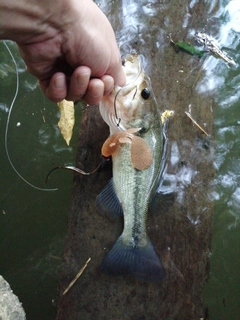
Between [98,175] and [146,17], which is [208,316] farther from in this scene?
[146,17]

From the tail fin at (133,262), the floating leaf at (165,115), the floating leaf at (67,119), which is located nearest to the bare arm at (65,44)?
the floating leaf at (67,119)

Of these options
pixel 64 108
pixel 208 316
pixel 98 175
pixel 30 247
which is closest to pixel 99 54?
pixel 64 108

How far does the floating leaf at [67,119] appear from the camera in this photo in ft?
7.68

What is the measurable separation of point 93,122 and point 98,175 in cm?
39

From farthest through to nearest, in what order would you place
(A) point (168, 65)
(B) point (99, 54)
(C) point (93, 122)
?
(A) point (168, 65) → (C) point (93, 122) → (B) point (99, 54)

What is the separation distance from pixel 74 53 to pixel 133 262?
56.2 inches

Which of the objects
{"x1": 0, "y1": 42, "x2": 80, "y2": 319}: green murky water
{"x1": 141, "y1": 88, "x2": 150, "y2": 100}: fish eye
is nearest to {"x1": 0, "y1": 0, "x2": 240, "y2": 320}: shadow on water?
{"x1": 0, "y1": 42, "x2": 80, "y2": 319}: green murky water

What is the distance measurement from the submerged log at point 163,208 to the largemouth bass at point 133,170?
12cm

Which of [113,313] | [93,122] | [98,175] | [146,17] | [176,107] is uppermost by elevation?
[146,17]

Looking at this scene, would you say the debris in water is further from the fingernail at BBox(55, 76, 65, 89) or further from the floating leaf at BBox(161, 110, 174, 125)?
the fingernail at BBox(55, 76, 65, 89)

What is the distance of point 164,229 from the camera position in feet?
8.25

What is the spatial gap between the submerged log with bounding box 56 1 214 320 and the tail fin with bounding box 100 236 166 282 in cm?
9

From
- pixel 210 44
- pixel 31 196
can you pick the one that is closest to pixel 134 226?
pixel 31 196

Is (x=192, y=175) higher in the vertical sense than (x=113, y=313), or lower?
higher
